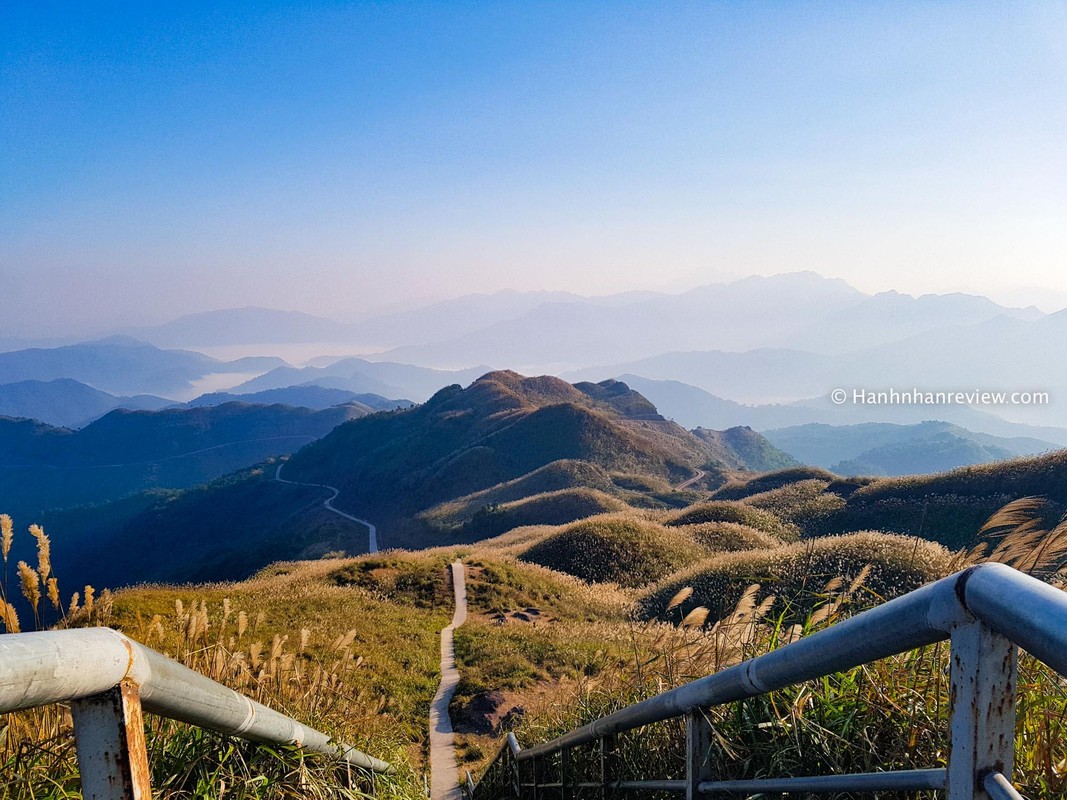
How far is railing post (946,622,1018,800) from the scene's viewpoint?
1328mm

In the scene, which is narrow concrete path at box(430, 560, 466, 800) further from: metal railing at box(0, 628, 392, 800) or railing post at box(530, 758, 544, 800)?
metal railing at box(0, 628, 392, 800)

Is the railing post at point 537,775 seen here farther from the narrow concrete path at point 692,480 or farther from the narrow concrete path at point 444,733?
the narrow concrete path at point 692,480

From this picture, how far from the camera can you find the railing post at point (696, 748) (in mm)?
2549

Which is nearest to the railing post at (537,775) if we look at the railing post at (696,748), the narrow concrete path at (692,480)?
the railing post at (696,748)

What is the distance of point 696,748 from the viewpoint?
8.41ft

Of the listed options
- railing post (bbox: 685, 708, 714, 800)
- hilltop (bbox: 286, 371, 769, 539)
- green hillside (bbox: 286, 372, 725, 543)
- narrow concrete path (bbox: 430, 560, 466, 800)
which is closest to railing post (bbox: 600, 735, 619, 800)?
railing post (bbox: 685, 708, 714, 800)

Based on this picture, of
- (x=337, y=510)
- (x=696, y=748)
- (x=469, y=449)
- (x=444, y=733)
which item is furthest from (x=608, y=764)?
(x=469, y=449)

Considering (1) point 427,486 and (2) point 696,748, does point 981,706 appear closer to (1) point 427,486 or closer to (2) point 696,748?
(2) point 696,748

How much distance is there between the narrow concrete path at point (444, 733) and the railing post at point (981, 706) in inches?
400

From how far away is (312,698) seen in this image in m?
4.59

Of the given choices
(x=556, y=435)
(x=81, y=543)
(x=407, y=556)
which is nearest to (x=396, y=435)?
(x=556, y=435)

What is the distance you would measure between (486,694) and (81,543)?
123679mm

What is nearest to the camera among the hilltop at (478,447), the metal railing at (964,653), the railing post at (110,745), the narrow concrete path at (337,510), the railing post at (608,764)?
the metal railing at (964,653)

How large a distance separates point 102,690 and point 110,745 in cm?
16
